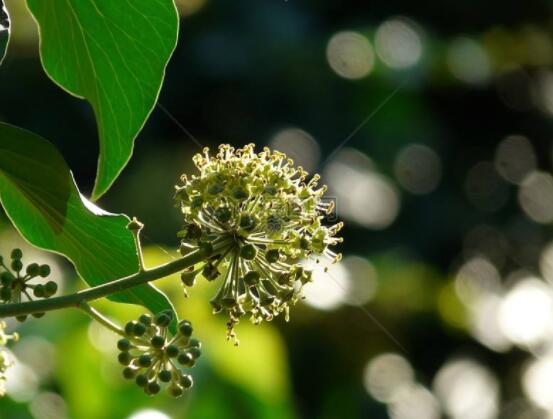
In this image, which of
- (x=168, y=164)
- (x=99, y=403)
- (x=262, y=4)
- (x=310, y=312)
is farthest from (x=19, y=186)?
(x=262, y=4)

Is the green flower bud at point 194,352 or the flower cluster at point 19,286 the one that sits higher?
the green flower bud at point 194,352

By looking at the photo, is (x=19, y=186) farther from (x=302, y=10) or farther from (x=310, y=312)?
(x=302, y=10)

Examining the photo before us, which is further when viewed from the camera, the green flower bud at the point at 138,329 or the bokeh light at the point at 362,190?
the bokeh light at the point at 362,190

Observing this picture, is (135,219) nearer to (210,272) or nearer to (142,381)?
(210,272)

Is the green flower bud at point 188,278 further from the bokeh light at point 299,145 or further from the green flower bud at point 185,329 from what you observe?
the bokeh light at point 299,145

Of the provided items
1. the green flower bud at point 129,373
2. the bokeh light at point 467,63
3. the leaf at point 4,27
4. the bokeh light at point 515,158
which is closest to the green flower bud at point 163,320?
the green flower bud at point 129,373

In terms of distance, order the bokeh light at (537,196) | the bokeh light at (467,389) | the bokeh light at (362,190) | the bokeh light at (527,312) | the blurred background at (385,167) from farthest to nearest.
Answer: the bokeh light at (537,196) < the bokeh light at (527,312) < the bokeh light at (467,389) < the bokeh light at (362,190) < the blurred background at (385,167)

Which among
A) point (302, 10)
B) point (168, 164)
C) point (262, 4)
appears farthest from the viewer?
point (302, 10)
